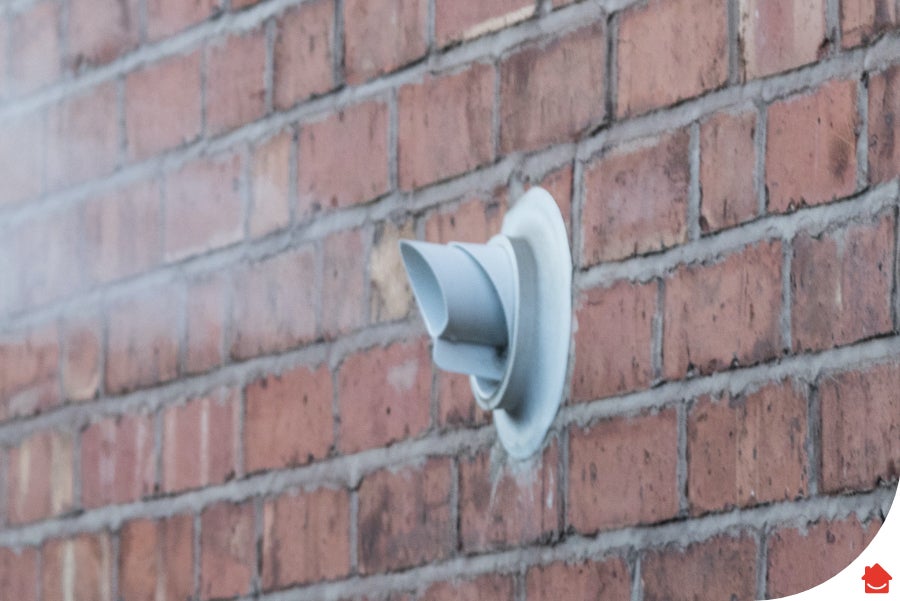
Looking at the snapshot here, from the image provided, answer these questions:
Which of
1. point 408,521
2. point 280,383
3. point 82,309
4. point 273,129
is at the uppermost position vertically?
point 273,129

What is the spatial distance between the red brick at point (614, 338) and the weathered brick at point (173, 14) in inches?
24.5

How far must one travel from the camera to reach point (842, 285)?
1.18 metres

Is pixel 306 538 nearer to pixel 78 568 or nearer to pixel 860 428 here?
pixel 78 568

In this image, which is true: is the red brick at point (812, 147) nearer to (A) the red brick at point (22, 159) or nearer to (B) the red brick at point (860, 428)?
(B) the red brick at point (860, 428)

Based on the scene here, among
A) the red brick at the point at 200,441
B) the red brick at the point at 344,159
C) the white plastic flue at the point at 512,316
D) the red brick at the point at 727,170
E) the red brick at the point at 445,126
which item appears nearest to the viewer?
the red brick at the point at 727,170

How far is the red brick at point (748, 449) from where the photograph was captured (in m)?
1.19

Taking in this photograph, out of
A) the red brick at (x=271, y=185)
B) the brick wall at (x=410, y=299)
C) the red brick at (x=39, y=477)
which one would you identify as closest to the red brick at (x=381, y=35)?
the brick wall at (x=410, y=299)

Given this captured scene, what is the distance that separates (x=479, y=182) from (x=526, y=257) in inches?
3.9

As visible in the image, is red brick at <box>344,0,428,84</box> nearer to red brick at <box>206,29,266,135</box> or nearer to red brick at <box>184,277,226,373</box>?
red brick at <box>206,29,266,135</box>

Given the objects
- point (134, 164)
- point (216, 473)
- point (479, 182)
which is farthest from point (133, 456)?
point (479, 182)

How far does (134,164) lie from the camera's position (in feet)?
6.15

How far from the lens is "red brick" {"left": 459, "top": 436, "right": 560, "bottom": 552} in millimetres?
1386

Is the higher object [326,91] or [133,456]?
[326,91]

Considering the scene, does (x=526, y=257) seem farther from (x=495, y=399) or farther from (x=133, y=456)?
(x=133, y=456)
